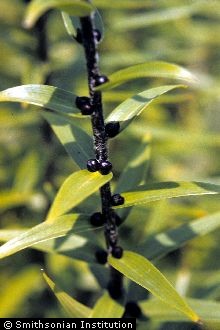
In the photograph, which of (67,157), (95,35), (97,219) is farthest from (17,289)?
(95,35)

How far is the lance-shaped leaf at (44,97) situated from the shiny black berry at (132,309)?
39 centimetres

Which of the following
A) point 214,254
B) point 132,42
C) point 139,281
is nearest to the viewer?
point 139,281

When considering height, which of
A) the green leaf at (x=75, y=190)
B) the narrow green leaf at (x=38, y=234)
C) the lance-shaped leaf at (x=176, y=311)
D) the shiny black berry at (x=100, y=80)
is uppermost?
the shiny black berry at (x=100, y=80)

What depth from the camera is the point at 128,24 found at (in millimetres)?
1361

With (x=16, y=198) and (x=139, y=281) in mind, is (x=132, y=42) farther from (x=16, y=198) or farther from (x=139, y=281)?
(x=139, y=281)

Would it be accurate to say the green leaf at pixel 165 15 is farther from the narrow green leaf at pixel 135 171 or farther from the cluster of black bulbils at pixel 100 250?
the cluster of black bulbils at pixel 100 250

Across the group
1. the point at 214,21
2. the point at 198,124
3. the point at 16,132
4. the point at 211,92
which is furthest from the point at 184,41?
the point at 16,132

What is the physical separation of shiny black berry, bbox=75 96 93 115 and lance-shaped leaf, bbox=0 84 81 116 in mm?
12

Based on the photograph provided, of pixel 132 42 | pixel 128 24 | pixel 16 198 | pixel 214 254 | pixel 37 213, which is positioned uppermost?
pixel 128 24

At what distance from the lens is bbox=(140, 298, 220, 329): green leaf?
924 millimetres

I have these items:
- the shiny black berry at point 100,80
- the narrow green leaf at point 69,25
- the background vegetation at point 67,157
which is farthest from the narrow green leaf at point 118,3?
the shiny black berry at point 100,80

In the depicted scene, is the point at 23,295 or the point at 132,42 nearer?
the point at 23,295

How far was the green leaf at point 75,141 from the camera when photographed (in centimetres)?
84

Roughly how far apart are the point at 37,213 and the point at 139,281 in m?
0.79
